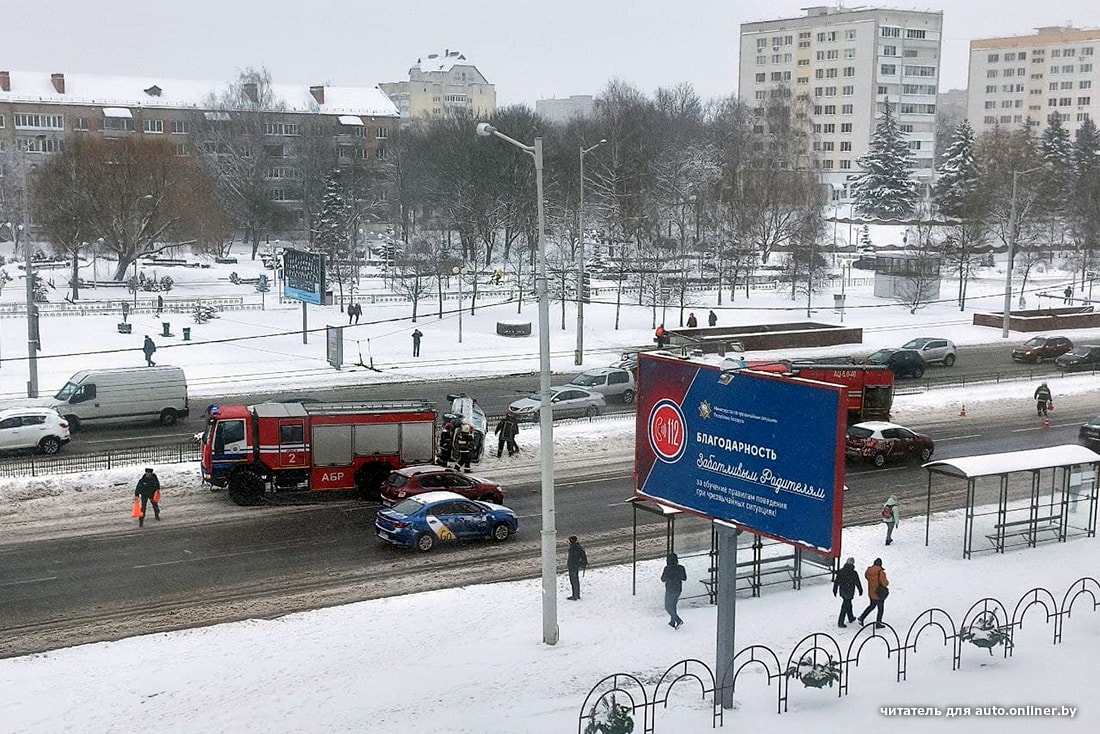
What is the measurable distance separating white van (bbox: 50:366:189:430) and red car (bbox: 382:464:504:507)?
12584 mm

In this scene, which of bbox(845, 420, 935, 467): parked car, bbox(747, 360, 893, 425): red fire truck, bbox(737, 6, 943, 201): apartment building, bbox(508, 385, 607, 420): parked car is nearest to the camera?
bbox(845, 420, 935, 467): parked car

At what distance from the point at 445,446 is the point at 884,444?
1264 centimetres

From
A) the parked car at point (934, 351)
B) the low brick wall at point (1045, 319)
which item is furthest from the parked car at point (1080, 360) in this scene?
the low brick wall at point (1045, 319)

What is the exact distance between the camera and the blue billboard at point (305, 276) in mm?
53625

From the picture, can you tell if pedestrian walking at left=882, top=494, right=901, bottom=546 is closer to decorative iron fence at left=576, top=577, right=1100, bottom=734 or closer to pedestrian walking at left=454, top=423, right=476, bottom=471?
decorative iron fence at left=576, top=577, right=1100, bottom=734

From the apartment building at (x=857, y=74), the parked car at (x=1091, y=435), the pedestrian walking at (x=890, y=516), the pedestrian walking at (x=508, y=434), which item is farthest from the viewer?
the apartment building at (x=857, y=74)

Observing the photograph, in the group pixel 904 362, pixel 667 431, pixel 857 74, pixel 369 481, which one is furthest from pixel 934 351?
pixel 857 74

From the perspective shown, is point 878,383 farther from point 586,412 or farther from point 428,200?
point 428,200

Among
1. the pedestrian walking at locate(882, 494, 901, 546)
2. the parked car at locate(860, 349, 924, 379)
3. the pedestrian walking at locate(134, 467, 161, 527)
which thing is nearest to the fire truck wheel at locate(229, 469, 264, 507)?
the pedestrian walking at locate(134, 467, 161, 527)

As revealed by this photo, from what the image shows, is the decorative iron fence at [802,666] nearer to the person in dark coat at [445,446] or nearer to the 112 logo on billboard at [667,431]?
the 112 logo on billboard at [667,431]

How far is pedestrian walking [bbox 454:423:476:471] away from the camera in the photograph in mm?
30484

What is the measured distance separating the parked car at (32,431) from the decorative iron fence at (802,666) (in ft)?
70.2

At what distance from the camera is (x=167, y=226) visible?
7588 centimetres

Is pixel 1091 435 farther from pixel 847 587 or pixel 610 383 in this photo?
pixel 847 587
